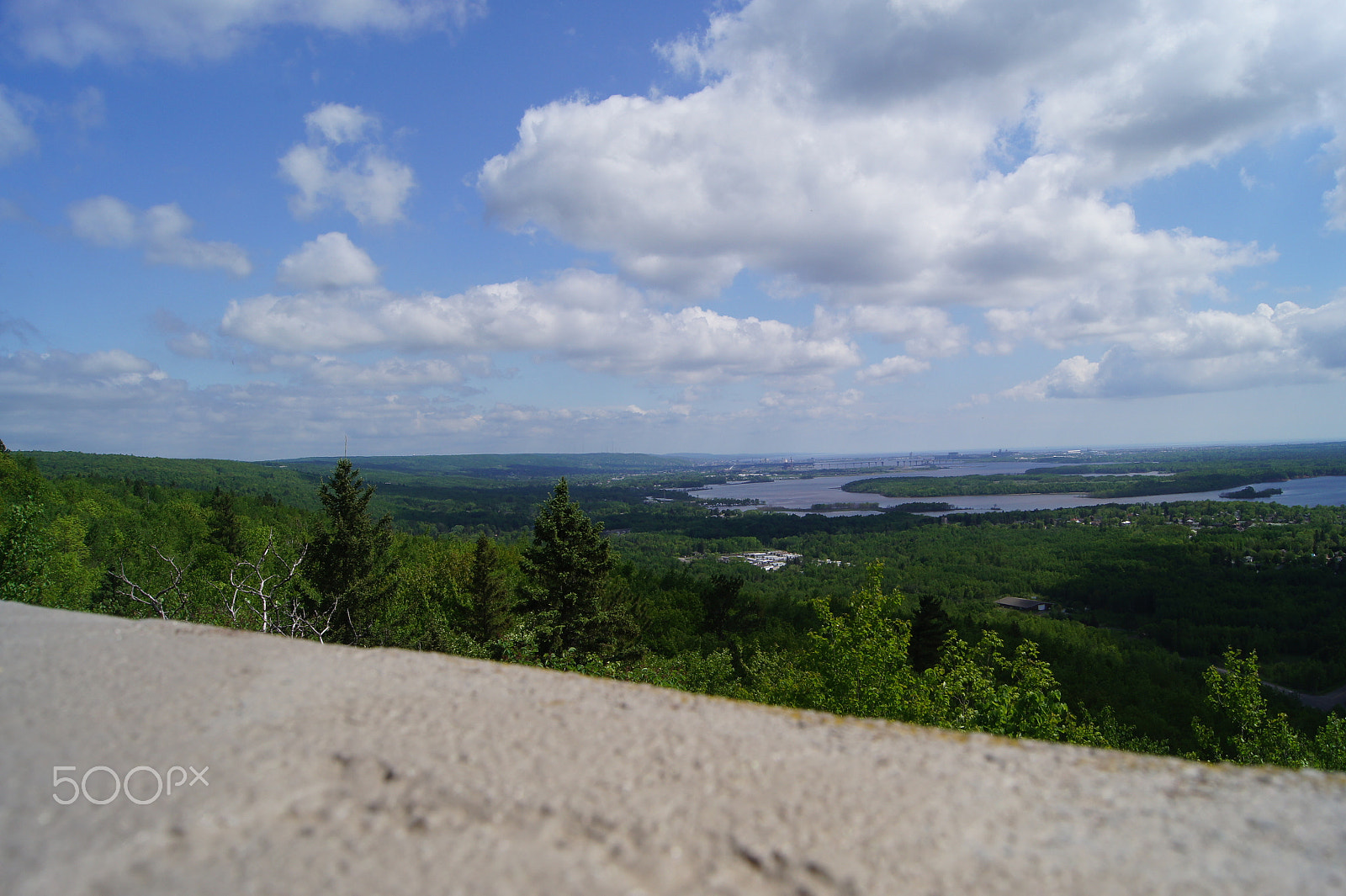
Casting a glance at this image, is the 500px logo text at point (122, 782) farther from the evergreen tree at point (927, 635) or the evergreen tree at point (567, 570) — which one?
the evergreen tree at point (927, 635)

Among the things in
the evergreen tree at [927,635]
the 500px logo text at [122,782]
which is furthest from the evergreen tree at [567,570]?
the 500px logo text at [122,782]

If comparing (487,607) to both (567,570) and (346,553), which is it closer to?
(346,553)

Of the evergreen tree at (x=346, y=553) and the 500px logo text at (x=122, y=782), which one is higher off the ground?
the 500px logo text at (x=122, y=782)

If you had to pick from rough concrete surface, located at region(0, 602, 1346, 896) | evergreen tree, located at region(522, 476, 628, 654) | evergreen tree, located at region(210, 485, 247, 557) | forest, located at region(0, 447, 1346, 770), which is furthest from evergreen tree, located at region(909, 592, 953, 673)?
evergreen tree, located at region(210, 485, 247, 557)

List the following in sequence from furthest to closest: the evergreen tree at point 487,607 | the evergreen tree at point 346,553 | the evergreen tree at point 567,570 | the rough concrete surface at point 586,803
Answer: the evergreen tree at point 487,607 → the evergreen tree at point 346,553 → the evergreen tree at point 567,570 → the rough concrete surface at point 586,803

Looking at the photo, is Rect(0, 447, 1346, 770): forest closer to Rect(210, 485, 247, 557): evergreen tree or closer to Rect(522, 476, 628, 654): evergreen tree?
Rect(522, 476, 628, 654): evergreen tree

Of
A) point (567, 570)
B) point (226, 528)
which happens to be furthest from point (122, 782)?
point (226, 528)
